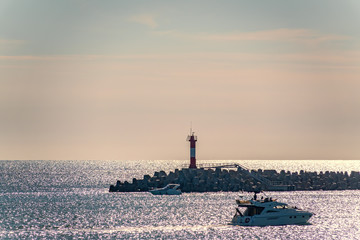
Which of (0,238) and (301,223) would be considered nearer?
(0,238)

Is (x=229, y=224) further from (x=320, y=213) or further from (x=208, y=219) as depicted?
(x=320, y=213)

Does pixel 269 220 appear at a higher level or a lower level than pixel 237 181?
lower

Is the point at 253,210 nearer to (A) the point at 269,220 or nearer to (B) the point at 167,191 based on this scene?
(A) the point at 269,220

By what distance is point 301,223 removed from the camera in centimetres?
8050

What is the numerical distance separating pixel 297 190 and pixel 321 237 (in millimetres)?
57603

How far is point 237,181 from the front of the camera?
Answer: 128 meters

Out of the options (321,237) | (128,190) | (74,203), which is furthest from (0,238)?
(128,190)

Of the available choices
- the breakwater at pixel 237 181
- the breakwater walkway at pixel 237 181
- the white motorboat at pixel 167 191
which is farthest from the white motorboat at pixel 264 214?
the breakwater at pixel 237 181

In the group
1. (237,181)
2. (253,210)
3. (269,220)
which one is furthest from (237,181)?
(253,210)

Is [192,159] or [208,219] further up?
[192,159]

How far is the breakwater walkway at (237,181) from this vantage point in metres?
126

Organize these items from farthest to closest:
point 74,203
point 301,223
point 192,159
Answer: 1. point 192,159
2. point 74,203
3. point 301,223

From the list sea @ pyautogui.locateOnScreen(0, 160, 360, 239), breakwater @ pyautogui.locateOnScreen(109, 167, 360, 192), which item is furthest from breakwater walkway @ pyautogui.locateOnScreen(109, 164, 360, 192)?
sea @ pyautogui.locateOnScreen(0, 160, 360, 239)

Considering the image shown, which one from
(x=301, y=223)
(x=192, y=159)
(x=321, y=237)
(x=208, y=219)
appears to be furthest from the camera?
(x=192, y=159)
